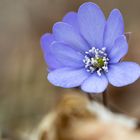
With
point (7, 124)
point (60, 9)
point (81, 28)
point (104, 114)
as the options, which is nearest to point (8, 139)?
point (7, 124)

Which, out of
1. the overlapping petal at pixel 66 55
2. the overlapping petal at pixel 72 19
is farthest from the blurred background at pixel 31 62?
the overlapping petal at pixel 72 19

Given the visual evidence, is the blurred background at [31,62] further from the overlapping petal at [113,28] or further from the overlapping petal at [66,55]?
the overlapping petal at [113,28]

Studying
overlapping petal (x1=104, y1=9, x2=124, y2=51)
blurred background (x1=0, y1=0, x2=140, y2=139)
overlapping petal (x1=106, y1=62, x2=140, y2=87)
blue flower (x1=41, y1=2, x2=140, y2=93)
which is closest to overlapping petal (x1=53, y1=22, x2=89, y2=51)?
blue flower (x1=41, y1=2, x2=140, y2=93)

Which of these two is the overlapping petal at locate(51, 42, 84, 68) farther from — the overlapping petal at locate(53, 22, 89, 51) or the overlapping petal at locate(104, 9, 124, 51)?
the overlapping petal at locate(104, 9, 124, 51)

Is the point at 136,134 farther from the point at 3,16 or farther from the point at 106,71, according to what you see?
the point at 3,16

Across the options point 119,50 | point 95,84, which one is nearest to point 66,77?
point 95,84

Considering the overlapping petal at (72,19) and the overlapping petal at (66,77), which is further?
the overlapping petal at (72,19)
